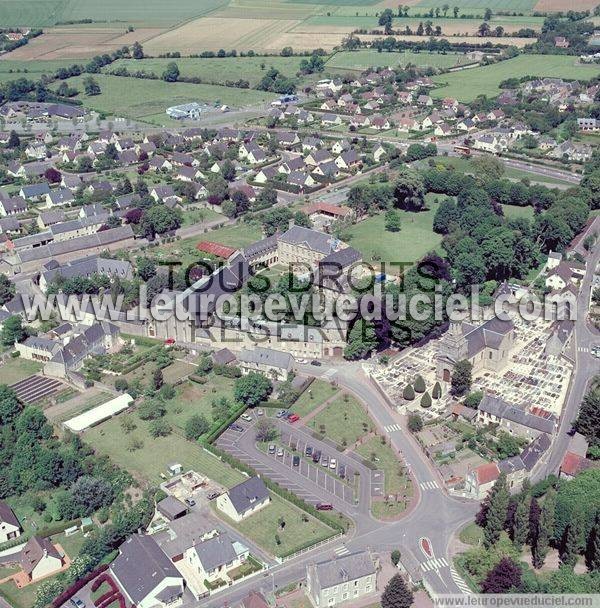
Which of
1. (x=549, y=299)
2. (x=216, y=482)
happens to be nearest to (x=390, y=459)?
(x=216, y=482)

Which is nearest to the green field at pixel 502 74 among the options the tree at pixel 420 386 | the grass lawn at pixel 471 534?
the tree at pixel 420 386

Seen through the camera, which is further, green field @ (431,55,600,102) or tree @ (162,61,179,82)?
tree @ (162,61,179,82)

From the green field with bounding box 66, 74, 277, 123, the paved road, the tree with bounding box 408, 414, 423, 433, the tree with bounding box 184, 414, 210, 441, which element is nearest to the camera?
the paved road

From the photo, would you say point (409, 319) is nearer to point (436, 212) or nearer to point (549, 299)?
point (549, 299)

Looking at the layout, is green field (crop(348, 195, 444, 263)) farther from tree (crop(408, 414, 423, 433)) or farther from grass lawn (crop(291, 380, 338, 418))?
tree (crop(408, 414, 423, 433))

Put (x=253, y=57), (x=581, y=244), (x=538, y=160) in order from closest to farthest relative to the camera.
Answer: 1. (x=581, y=244)
2. (x=538, y=160)
3. (x=253, y=57)

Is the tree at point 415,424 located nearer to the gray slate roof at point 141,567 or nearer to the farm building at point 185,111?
the gray slate roof at point 141,567

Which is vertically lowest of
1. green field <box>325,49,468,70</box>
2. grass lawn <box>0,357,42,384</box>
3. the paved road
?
the paved road

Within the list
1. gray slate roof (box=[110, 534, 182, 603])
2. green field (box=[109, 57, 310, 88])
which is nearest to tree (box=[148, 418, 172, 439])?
gray slate roof (box=[110, 534, 182, 603])
